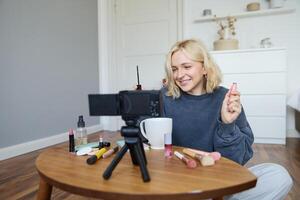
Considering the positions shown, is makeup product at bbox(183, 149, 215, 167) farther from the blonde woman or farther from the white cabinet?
the white cabinet

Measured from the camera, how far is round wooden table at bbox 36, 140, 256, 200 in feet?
1.31

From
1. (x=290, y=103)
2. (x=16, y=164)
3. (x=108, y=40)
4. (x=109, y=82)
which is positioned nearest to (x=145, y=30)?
(x=108, y=40)

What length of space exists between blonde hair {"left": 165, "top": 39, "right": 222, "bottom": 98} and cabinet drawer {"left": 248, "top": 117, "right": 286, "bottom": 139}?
66.1 inches

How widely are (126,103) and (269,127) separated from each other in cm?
210

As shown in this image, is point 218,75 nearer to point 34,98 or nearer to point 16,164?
point 16,164

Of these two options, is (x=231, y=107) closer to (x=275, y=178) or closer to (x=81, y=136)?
(x=275, y=178)

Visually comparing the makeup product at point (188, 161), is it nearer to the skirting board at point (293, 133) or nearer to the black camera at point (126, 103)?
the black camera at point (126, 103)

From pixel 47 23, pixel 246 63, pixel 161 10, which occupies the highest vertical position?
pixel 161 10

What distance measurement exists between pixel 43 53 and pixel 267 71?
198 cm

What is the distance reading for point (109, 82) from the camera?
3117 mm

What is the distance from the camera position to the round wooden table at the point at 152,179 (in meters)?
0.40

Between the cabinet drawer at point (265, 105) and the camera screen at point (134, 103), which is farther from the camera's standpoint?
the cabinet drawer at point (265, 105)

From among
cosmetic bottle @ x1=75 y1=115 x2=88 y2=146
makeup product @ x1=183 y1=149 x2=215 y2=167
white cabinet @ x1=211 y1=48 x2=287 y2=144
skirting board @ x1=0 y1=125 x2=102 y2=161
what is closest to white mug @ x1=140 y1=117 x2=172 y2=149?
makeup product @ x1=183 y1=149 x2=215 y2=167

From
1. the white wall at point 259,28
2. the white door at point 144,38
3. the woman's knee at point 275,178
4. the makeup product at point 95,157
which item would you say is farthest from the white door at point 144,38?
the makeup product at point 95,157
